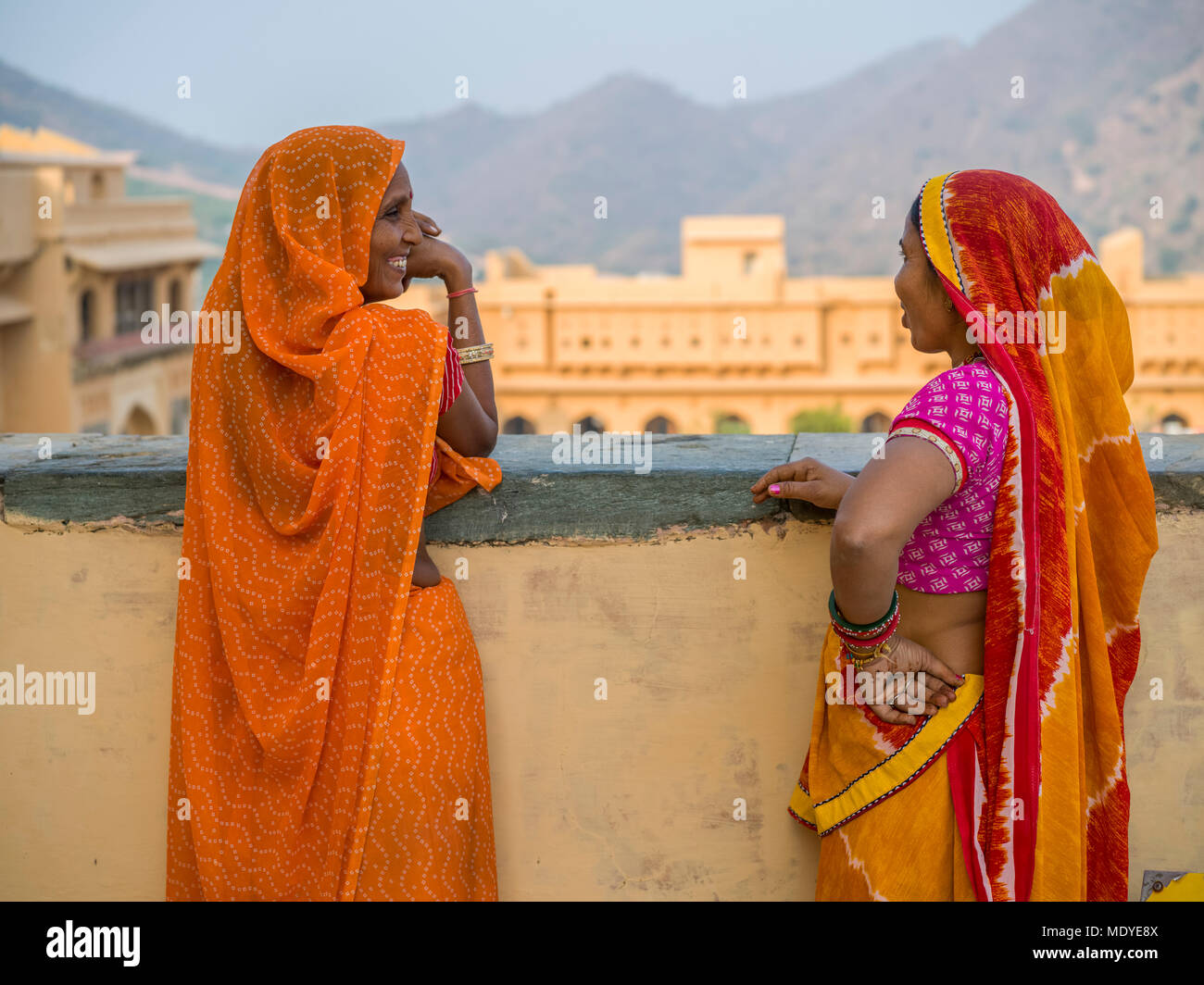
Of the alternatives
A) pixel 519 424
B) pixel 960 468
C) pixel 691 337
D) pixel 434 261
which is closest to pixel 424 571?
pixel 434 261

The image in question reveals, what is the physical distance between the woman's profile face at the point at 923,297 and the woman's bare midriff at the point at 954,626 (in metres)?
0.31

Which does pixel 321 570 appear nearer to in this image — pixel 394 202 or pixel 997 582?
pixel 394 202

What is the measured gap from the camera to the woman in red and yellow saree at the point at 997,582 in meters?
1.39

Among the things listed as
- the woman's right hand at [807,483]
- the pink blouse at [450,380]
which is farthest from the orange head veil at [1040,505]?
the pink blouse at [450,380]

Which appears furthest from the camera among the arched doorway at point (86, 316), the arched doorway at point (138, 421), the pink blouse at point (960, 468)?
the arched doorway at point (138, 421)

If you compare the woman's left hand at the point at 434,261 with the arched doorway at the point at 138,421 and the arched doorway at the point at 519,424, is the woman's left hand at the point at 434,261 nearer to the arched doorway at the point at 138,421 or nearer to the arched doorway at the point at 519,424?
the arched doorway at the point at 138,421

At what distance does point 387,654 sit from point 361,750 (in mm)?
124

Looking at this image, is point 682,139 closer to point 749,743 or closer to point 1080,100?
point 1080,100

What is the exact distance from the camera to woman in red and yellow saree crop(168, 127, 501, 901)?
1.50 metres

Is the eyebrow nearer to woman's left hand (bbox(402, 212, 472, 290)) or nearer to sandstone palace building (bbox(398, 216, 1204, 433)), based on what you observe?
woman's left hand (bbox(402, 212, 472, 290))

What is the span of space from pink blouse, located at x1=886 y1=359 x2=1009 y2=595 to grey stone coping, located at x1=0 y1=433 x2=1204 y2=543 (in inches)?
10.3

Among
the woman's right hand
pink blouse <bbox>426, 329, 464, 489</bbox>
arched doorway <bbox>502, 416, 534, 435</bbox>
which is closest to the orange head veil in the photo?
the woman's right hand
